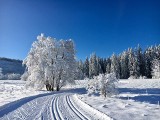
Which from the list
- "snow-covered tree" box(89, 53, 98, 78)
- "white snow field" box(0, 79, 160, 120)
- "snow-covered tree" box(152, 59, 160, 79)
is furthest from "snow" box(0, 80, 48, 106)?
"snow-covered tree" box(89, 53, 98, 78)

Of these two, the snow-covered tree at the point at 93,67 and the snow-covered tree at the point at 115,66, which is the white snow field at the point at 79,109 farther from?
the snow-covered tree at the point at 93,67

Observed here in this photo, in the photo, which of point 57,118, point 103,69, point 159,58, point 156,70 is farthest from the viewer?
point 103,69

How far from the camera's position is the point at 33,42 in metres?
59.3

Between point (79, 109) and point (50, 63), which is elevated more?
point (50, 63)

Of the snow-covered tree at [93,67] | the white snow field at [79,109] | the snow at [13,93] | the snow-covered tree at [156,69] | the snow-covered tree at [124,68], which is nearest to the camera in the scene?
the white snow field at [79,109]

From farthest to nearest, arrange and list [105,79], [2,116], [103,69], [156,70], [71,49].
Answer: [103,69] < [156,70] < [71,49] < [105,79] < [2,116]

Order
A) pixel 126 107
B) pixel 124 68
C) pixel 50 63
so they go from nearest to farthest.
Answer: pixel 126 107 < pixel 50 63 < pixel 124 68

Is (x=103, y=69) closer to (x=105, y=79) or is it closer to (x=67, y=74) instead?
(x=67, y=74)

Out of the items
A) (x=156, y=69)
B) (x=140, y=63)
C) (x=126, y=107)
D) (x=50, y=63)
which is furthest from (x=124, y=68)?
(x=126, y=107)

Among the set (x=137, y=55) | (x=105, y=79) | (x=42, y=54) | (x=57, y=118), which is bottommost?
(x=57, y=118)

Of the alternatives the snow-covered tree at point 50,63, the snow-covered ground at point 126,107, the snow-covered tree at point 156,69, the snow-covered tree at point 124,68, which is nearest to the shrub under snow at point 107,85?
the snow-covered ground at point 126,107

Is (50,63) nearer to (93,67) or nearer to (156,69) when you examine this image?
(156,69)

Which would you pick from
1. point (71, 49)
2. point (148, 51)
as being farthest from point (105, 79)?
point (148, 51)

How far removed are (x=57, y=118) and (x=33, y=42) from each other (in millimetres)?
43449
